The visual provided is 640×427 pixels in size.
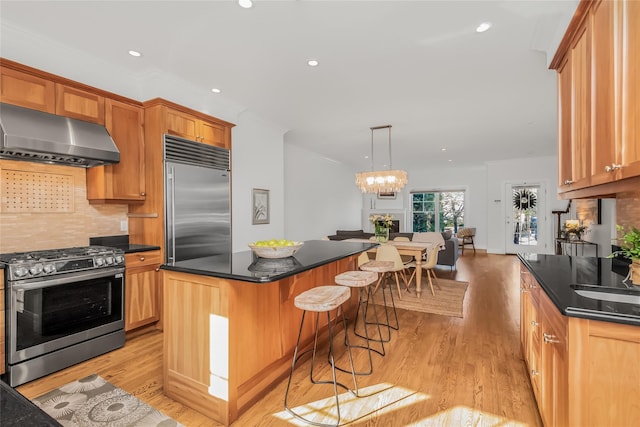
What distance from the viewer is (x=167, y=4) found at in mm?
2211

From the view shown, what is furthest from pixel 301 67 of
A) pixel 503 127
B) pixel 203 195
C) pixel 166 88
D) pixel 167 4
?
pixel 503 127

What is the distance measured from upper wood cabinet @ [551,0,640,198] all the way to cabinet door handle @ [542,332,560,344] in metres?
0.78

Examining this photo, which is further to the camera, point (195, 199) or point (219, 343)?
point (195, 199)

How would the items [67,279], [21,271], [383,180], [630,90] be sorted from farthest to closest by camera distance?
[383,180]
[67,279]
[21,271]
[630,90]

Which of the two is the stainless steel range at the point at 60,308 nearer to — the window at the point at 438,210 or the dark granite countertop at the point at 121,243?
the dark granite countertop at the point at 121,243

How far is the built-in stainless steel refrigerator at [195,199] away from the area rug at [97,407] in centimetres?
131

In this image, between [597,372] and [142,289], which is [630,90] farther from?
[142,289]

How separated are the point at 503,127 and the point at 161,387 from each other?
6.03 m

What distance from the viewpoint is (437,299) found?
4.38 m

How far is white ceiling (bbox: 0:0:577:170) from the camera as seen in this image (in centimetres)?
228

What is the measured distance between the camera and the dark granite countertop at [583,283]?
1.14 metres

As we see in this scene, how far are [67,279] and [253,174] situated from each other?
2655 millimetres

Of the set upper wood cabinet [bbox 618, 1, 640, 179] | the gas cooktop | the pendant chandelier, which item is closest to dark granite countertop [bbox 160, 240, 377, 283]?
the gas cooktop

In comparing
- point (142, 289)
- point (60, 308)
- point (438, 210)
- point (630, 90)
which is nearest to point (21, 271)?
point (60, 308)
